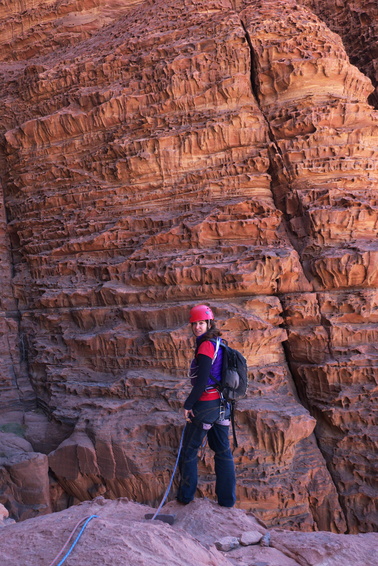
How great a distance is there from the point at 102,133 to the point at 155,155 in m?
1.74

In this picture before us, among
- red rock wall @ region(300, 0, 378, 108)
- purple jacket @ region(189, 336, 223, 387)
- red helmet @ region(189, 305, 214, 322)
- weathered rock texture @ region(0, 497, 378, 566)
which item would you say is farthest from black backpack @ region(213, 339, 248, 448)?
red rock wall @ region(300, 0, 378, 108)

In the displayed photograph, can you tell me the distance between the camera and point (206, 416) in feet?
13.4

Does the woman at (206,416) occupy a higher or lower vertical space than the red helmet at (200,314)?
lower

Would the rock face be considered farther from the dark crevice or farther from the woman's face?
the woman's face

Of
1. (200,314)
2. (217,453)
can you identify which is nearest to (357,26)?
(200,314)

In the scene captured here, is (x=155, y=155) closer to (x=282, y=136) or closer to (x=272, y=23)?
(x=282, y=136)

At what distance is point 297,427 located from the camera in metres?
6.95

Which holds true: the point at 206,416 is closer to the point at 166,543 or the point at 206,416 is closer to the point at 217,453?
the point at 217,453

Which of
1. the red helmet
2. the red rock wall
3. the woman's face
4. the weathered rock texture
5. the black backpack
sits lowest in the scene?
the weathered rock texture

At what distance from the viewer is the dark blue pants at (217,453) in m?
4.10

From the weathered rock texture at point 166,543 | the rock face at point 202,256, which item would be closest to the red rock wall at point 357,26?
the rock face at point 202,256

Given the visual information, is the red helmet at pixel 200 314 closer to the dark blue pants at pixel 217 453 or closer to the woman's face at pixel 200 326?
the woman's face at pixel 200 326

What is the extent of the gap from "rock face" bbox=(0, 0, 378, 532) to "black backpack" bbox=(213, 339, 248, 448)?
10.4ft

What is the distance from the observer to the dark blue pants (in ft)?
13.4
